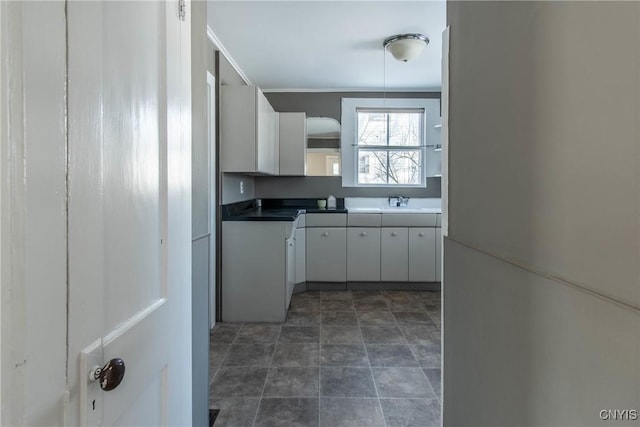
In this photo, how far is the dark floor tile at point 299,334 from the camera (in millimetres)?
2736

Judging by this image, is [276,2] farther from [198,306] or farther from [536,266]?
[536,266]

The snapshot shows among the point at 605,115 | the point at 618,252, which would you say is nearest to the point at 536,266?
the point at 618,252

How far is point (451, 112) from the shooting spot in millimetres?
1244

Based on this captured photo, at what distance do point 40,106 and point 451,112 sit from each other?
3.80 feet

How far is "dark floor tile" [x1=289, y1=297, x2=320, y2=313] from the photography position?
136 inches

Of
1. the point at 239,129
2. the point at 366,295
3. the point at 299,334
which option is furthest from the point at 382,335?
the point at 239,129

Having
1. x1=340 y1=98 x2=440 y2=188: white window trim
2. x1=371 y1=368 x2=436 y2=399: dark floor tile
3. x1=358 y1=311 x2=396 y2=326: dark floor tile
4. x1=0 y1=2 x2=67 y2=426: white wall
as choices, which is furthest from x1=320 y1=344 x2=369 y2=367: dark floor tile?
x1=340 y1=98 x2=440 y2=188: white window trim

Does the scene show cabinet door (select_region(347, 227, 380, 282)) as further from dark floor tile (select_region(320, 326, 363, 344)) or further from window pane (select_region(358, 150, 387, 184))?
dark floor tile (select_region(320, 326, 363, 344))

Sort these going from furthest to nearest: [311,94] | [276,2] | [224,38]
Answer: [311,94], [224,38], [276,2]

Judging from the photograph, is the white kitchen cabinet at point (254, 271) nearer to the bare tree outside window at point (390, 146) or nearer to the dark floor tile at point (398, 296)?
the dark floor tile at point (398, 296)

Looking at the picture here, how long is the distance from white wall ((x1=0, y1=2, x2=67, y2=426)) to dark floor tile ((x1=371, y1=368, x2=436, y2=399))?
188 cm

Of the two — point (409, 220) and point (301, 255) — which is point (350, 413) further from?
point (409, 220)

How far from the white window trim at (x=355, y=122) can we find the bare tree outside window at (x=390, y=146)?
58 mm

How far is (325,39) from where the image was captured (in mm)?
2939
